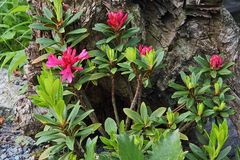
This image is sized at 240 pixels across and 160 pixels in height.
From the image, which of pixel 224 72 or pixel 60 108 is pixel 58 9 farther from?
pixel 224 72

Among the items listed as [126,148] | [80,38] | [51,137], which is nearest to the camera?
[126,148]

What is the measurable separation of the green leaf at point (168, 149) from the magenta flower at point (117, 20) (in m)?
0.93

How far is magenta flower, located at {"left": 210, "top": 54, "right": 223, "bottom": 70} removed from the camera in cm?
240

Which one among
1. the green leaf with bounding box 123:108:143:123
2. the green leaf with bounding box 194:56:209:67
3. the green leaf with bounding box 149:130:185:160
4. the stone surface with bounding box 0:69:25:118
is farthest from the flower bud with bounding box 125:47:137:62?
the stone surface with bounding box 0:69:25:118

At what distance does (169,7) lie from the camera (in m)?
2.67

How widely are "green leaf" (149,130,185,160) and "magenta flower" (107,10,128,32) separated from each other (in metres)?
0.93

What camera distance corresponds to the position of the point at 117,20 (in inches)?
90.6

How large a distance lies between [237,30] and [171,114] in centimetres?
72

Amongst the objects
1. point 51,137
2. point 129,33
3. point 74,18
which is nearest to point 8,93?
point 74,18

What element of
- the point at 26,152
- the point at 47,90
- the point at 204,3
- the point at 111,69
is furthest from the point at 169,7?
the point at 26,152

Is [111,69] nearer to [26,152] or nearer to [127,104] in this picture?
[127,104]

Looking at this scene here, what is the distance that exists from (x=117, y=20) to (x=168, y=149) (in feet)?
3.19

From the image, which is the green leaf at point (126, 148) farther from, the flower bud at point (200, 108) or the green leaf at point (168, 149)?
the flower bud at point (200, 108)

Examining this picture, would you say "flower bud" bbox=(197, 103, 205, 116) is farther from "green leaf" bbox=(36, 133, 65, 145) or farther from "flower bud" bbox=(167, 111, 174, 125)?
"green leaf" bbox=(36, 133, 65, 145)
